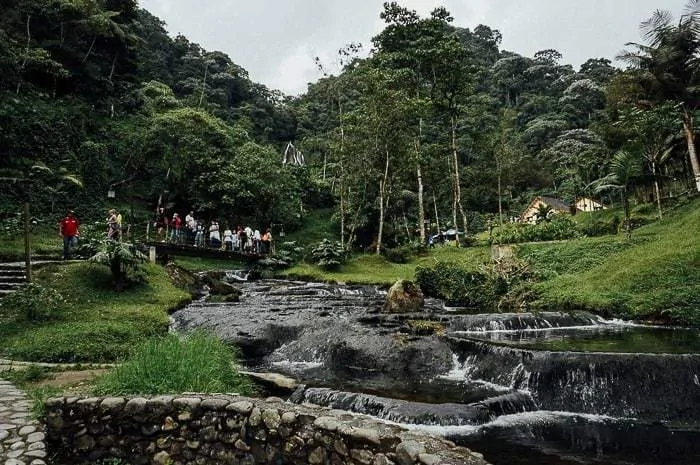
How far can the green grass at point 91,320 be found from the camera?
9516mm

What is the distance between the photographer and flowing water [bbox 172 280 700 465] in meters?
6.82

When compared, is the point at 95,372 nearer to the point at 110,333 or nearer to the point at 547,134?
the point at 110,333

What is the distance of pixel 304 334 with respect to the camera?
12.6m

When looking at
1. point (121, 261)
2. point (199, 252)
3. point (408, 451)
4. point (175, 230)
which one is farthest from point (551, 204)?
point (408, 451)

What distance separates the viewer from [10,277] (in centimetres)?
1412

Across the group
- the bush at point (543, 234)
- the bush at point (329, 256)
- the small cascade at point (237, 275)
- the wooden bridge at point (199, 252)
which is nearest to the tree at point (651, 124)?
the bush at point (543, 234)

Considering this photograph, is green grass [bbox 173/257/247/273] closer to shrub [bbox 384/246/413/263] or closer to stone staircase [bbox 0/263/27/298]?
shrub [bbox 384/246/413/263]

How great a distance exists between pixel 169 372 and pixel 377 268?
20.1 metres

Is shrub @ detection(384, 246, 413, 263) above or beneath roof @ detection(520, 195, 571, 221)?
beneath

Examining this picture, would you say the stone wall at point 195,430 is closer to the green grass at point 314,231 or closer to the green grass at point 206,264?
the green grass at point 206,264

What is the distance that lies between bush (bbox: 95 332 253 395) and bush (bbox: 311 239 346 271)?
18442 millimetres

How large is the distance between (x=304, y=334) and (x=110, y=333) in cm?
472

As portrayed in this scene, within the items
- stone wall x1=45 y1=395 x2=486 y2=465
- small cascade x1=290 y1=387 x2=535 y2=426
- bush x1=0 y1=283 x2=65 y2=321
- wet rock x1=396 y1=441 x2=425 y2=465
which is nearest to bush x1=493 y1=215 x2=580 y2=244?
small cascade x1=290 y1=387 x2=535 y2=426

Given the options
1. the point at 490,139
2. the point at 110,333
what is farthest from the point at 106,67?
the point at 110,333
